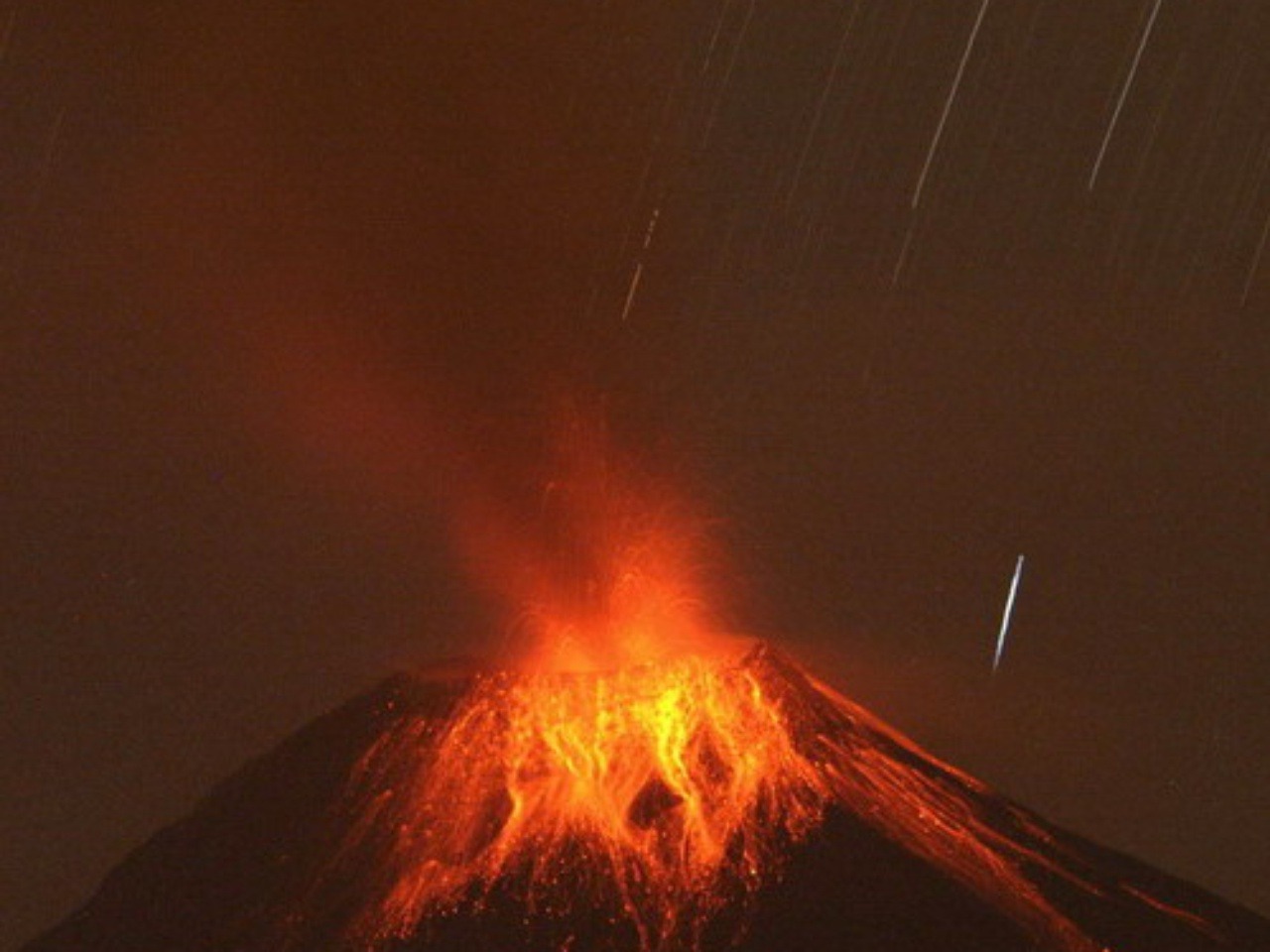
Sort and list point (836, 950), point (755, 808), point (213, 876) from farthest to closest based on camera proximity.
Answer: point (213, 876) < point (755, 808) < point (836, 950)

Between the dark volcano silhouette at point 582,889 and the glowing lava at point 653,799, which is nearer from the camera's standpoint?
the dark volcano silhouette at point 582,889

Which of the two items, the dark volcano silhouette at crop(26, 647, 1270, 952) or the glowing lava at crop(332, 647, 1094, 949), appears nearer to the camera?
the dark volcano silhouette at crop(26, 647, 1270, 952)

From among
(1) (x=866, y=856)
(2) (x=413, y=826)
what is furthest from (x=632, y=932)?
(2) (x=413, y=826)

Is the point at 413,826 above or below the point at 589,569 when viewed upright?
below

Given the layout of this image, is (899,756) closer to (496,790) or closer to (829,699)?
(829,699)

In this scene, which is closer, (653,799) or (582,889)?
(582,889)

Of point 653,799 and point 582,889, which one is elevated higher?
point 653,799

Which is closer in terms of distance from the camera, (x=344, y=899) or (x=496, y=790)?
(x=344, y=899)

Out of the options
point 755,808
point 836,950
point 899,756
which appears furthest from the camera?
point 899,756
